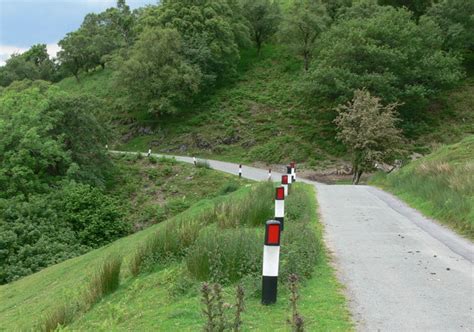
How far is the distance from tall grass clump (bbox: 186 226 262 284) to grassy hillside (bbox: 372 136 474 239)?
5.27m

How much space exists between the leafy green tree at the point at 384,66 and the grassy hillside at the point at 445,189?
52.8 ft

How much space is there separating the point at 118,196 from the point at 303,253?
26020mm

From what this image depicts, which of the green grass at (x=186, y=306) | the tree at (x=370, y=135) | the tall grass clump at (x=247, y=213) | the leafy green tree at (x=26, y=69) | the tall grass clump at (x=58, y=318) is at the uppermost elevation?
the leafy green tree at (x=26, y=69)

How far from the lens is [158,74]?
4450 centimetres

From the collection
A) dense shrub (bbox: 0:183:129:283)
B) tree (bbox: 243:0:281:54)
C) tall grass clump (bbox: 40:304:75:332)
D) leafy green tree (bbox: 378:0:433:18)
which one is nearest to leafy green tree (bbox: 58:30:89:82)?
tree (bbox: 243:0:281:54)

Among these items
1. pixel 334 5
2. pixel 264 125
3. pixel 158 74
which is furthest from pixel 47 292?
pixel 334 5

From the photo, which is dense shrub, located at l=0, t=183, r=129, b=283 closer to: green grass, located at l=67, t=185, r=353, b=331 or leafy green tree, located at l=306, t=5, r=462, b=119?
green grass, located at l=67, t=185, r=353, b=331

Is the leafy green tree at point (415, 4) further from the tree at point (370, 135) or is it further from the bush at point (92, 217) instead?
the bush at point (92, 217)

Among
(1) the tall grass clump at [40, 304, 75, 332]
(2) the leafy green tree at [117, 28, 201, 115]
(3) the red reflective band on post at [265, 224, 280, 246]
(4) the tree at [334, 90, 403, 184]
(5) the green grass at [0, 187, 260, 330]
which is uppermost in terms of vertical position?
(2) the leafy green tree at [117, 28, 201, 115]

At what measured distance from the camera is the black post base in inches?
198

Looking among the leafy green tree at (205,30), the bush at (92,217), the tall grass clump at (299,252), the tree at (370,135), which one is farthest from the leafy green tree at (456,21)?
the tall grass clump at (299,252)

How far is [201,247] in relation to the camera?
6.57 metres

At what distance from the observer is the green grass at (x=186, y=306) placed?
4.68 m

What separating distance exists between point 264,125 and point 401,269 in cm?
3773
